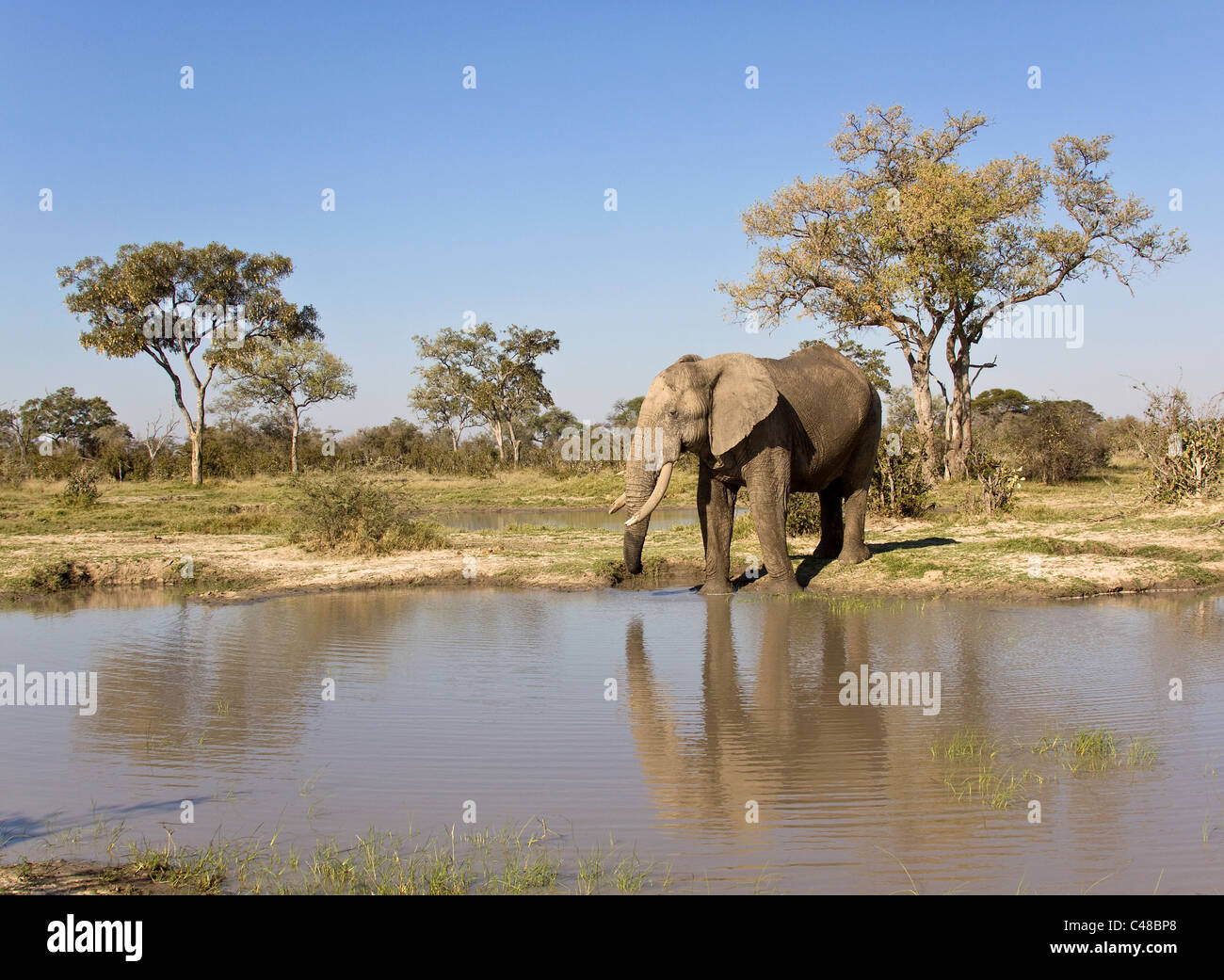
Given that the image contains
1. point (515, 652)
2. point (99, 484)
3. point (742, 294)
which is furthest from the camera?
point (99, 484)

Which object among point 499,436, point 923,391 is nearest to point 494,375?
point 499,436

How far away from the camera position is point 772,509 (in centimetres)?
1226

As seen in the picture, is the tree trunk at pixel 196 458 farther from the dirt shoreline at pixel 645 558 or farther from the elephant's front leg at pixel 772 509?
the elephant's front leg at pixel 772 509

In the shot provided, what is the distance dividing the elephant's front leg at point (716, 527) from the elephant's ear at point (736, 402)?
0.67 metres

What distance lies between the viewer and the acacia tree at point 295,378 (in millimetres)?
45266

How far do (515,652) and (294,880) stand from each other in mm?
5116

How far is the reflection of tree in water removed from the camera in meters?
7.13

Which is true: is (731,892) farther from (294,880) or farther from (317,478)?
(317,478)

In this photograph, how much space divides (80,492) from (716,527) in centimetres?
1910

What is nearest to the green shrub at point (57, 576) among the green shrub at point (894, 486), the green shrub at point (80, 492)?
the green shrub at point (80, 492)
